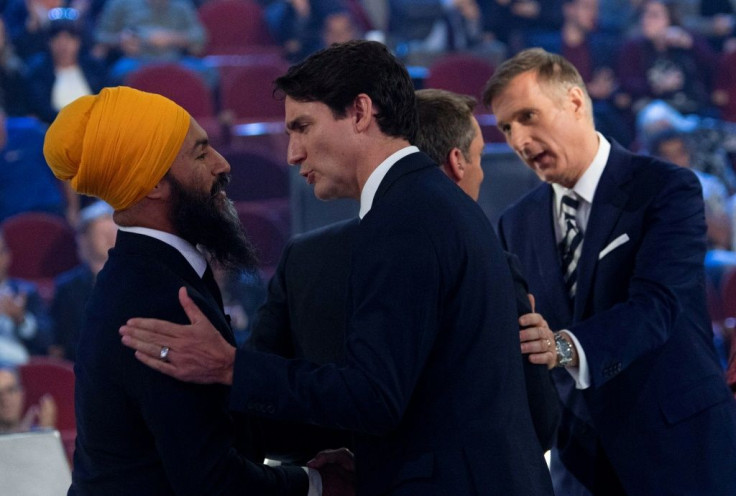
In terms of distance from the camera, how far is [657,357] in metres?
2.44

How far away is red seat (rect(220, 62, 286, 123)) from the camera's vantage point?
24.8ft

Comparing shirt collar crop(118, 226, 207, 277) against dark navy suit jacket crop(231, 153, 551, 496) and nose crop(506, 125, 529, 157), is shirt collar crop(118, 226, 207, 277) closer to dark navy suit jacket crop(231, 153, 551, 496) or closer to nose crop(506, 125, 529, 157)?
dark navy suit jacket crop(231, 153, 551, 496)

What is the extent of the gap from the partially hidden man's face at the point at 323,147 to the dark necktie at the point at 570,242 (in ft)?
3.31

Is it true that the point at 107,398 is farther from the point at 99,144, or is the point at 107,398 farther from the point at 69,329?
the point at 69,329

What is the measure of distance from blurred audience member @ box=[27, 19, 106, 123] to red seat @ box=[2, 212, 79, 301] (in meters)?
0.83

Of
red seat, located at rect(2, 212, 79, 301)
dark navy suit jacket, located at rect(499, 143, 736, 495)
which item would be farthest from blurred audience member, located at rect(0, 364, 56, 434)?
dark navy suit jacket, located at rect(499, 143, 736, 495)

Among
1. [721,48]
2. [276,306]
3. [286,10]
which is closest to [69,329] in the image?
[286,10]

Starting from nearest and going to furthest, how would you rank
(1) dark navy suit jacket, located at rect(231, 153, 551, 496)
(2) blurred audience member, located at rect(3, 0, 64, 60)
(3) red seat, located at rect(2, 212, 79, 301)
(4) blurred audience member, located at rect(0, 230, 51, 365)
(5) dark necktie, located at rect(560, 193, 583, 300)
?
(1) dark navy suit jacket, located at rect(231, 153, 551, 496) → (5) dark necktie, located at rect(560, 193, 583, 300) → (4) blurred audience member, located at rect(0, 230, 51, 365) → (3) red seat, located at rect(2, 212, 79, 301) → (2) blurred audience member, located at rect(3, 0, 64, 60)

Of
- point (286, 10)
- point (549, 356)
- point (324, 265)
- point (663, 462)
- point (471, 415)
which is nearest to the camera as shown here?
point (471, 415)

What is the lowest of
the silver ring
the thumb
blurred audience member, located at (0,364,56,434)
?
blurred audience member, located at (0,364,56,434)

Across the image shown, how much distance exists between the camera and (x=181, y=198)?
183 centimetres

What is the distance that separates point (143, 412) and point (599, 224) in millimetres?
1362

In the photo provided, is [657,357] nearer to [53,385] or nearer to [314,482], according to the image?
[314,482]

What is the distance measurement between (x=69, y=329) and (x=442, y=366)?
5300 millimetres
